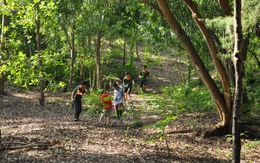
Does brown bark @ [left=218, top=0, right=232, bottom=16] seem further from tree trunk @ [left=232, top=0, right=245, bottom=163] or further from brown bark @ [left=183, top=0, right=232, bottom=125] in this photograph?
tree trunk @ [left=232, top=0, right=245, bottom=163]

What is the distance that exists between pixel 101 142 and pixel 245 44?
4.72 m

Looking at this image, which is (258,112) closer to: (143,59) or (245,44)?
(245,44)

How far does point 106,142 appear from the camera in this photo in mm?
8891

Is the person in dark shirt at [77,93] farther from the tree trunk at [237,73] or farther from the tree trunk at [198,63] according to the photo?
the tree trunk at [237,73]

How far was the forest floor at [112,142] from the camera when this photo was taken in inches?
292

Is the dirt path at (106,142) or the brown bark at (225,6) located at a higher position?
the brown bark at (225,6)

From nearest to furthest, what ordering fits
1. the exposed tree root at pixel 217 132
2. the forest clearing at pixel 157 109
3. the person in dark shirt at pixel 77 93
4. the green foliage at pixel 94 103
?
the forest clearing at pixel 157 109 → the exposed tree root at pixel 217 132 → the person in dark shirt at pixel 77 93 → the green foliage at pixel 94 103

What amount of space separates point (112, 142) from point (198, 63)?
3.18 meters

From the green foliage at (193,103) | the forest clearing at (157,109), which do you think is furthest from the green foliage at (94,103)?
the green foliage at (193,103)

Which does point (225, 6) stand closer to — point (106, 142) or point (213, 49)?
point (213, 49)

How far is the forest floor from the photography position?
7406mm

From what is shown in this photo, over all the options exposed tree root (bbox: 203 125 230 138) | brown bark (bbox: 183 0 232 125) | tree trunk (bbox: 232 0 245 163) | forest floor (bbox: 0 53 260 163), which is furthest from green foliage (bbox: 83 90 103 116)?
tree trunk (bbox: 232 0 245 163)

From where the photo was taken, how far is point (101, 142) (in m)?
8.85

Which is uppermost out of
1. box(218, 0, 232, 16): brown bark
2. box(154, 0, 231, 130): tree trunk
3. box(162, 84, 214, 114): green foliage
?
box(218, 0, 232, 16): brown bark
